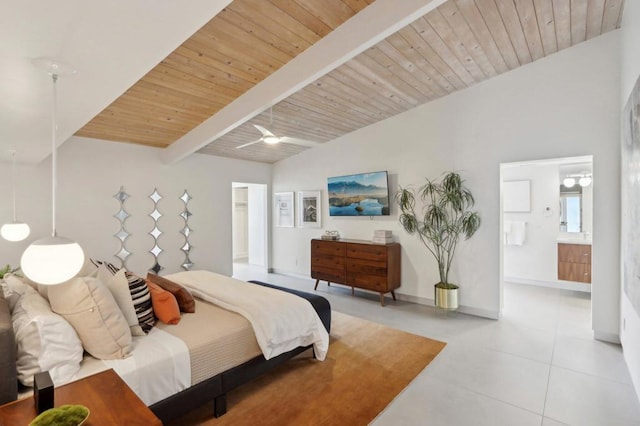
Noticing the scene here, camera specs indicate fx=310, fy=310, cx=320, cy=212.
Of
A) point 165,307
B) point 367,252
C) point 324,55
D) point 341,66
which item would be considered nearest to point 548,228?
point 367,252

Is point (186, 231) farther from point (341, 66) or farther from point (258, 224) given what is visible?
point (341, 66)

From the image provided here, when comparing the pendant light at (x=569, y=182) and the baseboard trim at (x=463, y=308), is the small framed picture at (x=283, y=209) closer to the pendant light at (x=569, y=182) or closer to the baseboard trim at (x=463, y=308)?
the baseboard trim at (x=463, y=308)

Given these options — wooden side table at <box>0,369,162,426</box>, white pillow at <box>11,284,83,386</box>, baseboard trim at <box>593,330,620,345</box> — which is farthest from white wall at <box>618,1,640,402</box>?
white pillow at <box>11,284,83,386</box>

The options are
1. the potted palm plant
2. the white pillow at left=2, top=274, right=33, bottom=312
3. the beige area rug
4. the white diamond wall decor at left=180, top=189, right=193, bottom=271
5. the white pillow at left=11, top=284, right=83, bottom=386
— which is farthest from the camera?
the white diamond wall decor at left=180, top=189, right=193, bottom=271

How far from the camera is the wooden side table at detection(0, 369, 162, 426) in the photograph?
4.11ft

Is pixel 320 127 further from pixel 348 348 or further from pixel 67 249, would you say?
pixel 67 249

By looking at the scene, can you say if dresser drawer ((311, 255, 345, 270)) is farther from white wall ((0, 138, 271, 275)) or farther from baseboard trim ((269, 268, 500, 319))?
white wall ((0, 138, 271, 275))

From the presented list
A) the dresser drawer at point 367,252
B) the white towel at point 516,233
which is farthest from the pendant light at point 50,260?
the white towel at point 516,233

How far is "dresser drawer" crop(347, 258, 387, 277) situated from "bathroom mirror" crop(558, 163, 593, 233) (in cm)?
365

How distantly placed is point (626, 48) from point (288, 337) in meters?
4.19

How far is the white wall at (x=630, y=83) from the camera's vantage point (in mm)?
2449

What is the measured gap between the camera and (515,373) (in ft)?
9.26

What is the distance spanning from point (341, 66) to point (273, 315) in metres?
2.79

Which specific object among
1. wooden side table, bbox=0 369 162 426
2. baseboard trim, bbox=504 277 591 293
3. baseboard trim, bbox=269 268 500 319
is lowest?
baseboard trim, bbox=269 268 500 319
